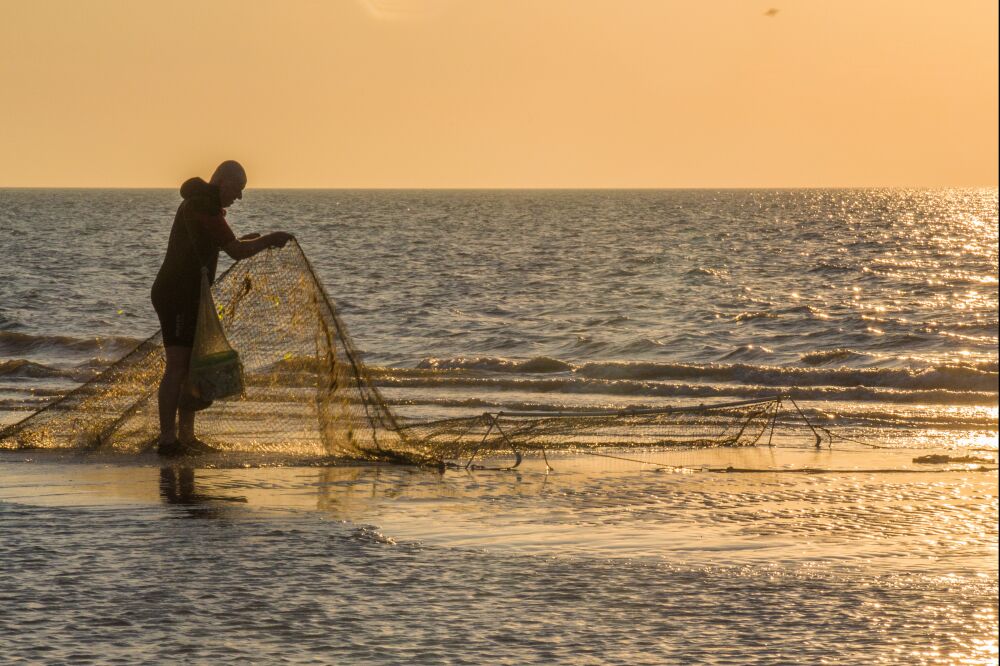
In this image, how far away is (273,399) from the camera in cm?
848

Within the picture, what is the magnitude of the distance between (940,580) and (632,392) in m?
10.5

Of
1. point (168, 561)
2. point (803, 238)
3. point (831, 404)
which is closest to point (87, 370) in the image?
point (831, 404)

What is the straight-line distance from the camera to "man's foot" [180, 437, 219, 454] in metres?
8.07

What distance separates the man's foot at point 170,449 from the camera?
314 inches

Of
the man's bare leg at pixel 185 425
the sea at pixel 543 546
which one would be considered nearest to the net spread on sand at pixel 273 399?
the man's bare leg at pixel 185 425

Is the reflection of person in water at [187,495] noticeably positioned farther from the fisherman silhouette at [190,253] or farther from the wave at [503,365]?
the wave at [503,365]

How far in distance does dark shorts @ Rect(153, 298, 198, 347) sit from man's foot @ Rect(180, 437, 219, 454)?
688mm

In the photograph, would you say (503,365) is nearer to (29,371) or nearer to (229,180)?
(29,371)

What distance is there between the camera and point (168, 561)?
17.6 feet

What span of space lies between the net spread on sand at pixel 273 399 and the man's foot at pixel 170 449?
0.29m

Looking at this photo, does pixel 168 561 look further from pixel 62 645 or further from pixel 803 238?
pixel 803 238

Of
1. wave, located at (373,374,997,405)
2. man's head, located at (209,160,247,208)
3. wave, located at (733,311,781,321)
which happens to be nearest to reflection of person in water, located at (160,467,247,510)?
man's head, located at (209,160,247,208)

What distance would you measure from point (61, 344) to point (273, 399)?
44.2 ft

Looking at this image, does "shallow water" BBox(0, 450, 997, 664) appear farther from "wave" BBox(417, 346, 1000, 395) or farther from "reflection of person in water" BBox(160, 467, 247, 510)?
"wave" BBox(417, 346, 1000, 395)
